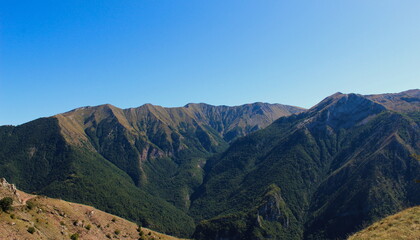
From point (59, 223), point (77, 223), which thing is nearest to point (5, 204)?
point (59, 223)

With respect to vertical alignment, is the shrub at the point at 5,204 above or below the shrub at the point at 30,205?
above

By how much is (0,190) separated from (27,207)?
7.82 meters

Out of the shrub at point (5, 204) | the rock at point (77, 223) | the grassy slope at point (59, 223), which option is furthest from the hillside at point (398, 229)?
the rock at point (77, 223)

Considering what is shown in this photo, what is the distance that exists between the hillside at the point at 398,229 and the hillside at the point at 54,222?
49.1m

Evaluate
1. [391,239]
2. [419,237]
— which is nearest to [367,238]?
[391,239]

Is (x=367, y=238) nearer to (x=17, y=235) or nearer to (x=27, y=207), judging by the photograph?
(x=17, y=235)

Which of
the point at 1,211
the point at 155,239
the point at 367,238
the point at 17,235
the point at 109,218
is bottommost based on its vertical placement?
the point at 155,239

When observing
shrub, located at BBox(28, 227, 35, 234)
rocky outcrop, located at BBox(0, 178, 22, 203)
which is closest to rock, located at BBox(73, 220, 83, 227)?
rocky outcrop, located at BBox(0, 178, 22, 203)

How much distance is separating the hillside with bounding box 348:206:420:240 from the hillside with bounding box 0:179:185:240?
4910 cm

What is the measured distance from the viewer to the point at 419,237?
28.3 metres

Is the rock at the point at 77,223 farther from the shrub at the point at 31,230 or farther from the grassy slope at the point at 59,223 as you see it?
the shrub at the point at 31,230

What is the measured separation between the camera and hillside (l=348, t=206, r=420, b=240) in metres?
29.4

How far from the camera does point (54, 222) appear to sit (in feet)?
181

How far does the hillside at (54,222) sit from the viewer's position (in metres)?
44.3
